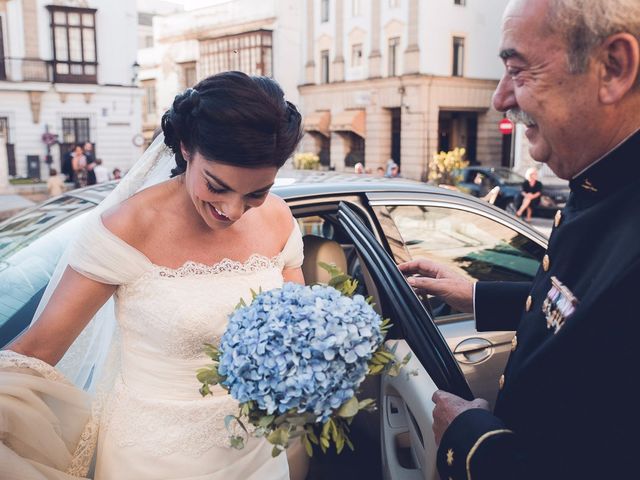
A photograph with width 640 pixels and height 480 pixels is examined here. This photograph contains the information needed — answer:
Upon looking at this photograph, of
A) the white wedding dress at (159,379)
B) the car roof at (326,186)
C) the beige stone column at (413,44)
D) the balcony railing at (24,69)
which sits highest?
the beige stone column at (413,44)

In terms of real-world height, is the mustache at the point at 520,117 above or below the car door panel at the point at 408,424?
above

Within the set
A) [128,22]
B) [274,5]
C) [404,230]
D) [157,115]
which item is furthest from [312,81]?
[404,230]

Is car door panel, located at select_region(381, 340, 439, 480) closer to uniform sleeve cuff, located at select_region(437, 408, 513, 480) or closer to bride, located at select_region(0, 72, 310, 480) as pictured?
uniform sleeve cuff, located at select_region(437, 408, 513, 480)

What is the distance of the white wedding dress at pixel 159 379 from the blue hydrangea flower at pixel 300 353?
1.52 ft

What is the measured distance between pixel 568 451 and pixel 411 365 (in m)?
0.88

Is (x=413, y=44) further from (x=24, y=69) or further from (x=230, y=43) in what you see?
(x=24, y=69)

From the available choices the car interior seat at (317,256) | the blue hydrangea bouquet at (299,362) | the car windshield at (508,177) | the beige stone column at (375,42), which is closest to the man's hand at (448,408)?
the blue hydrangea bouquet at (299,362)

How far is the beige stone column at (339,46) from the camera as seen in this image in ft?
98.1

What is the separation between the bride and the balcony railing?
2778 centimetres

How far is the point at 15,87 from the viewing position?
86.9 ft

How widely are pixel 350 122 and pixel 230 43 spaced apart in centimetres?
871

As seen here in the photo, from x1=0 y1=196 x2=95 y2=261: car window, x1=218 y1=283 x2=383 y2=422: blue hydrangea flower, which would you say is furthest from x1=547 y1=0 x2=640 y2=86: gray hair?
x1=0 y1=196 x2=95 y2=261: car window

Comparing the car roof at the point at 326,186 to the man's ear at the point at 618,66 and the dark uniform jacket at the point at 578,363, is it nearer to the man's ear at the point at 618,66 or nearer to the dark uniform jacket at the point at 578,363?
the dark uniform jacket at the point at 578,363

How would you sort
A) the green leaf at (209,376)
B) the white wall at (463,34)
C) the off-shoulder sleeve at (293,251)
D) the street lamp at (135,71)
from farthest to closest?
the street lamp at (135,71) → the white wall at (463,34) → the off-shoulder sleeve at (293,251) → the green leaf at (209,376)
